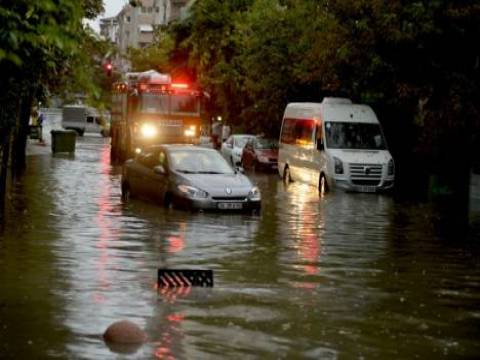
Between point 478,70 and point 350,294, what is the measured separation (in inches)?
716

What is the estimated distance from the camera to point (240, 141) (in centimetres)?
5269

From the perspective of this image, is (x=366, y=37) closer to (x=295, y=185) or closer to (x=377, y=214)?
(x=295, y=185)

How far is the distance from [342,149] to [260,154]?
42.7ft

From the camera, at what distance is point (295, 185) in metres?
36.7

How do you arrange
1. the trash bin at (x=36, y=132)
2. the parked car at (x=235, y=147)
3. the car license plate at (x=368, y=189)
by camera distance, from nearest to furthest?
the car license plate at (x=368, y=189), the parked car at (x=235, y=147), the trash bin at (x=36, y=132)

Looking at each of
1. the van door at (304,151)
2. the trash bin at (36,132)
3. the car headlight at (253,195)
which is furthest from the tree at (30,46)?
the trash bin at (36,132)

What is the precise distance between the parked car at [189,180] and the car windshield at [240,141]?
24396 millimetres

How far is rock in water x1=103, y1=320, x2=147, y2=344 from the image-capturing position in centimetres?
1025

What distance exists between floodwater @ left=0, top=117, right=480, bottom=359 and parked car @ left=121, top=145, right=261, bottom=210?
1.11 ft

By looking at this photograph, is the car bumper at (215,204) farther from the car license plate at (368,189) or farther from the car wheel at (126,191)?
the car license plate at (368,189)

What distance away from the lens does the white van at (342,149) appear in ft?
109

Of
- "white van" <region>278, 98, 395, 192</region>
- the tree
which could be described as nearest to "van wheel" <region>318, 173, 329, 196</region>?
"white van" <region>278, 98, 395, 192</region>

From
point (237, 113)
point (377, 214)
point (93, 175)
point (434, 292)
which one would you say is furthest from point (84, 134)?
point (434, 292)

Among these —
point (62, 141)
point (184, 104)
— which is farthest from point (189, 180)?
point (62, 141)
